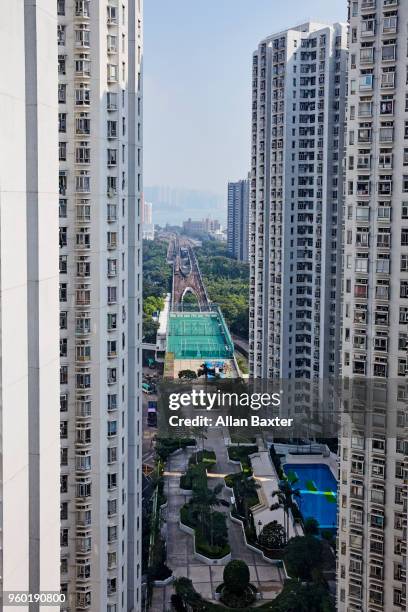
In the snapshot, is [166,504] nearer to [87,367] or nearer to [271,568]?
[271,568]

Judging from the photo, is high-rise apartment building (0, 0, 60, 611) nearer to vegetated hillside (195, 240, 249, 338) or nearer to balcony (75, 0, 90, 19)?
balcony (75, 0, 90, 19)

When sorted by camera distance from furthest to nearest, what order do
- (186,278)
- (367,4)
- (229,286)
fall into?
(186,278) → (229,286) → (367,4)

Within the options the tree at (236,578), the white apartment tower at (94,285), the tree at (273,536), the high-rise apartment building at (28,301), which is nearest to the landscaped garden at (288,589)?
the tree at (236,578)

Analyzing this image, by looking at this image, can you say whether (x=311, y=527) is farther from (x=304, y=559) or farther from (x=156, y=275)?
(x=156, y=275)

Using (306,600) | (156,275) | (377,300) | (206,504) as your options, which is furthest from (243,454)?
(156,275)

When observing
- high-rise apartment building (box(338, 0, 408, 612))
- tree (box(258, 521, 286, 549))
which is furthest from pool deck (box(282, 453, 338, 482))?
high-rise apartment building (box(338, 0, 408, 612))

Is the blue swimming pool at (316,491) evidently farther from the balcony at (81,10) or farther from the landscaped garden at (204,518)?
the balcony at (81,10)
